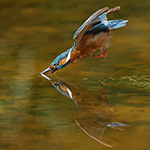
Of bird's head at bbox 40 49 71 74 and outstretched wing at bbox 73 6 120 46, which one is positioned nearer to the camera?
outstretched wing at bbox 73 6 120 46

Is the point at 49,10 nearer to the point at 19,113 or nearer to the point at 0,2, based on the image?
the point at 0,2

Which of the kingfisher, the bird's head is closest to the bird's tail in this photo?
the kingfisher

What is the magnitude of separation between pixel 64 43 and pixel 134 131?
1.65 m

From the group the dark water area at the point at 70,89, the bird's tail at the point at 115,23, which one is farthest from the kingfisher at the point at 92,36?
the dark water area at the point at 70,89

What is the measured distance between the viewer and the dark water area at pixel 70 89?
4.92 ft

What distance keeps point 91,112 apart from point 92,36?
2.00 feet

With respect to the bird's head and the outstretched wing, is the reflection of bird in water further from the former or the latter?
the outstretched wing

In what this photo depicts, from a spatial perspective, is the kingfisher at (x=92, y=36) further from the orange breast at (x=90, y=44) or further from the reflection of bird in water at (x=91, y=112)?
the reflection of bird in water at (x=91, y=112)

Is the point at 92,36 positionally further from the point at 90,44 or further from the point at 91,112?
the point at 91,112

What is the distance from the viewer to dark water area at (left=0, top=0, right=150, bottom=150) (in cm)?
150

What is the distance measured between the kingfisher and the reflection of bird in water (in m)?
0.18

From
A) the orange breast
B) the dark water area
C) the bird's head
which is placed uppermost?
the orange breast

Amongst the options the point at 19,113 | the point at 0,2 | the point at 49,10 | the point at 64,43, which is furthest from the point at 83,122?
the point at 0,2

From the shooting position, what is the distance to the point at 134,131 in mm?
1527
